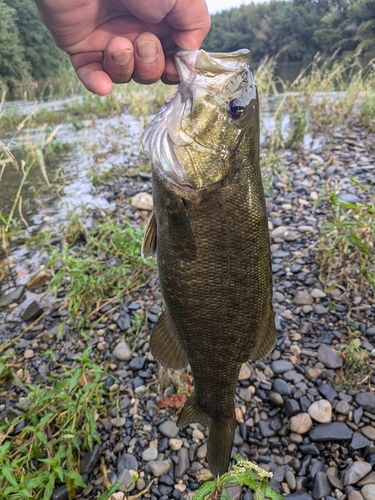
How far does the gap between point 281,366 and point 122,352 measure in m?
1.33

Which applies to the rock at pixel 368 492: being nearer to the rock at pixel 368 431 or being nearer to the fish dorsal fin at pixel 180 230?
the rock at pixel 368 431

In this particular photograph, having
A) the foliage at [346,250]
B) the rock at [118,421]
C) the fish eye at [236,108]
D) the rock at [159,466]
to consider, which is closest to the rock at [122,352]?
the rock at [118,421]

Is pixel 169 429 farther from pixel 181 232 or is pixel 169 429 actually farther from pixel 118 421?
pixel 181 232

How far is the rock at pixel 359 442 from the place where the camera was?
7.75ft

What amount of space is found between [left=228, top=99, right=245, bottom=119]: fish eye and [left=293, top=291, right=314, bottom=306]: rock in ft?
7.67

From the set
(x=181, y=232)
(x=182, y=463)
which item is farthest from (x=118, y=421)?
(x=181, y=232)

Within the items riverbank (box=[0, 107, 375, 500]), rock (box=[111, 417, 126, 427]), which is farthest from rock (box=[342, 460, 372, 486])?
rock (box=[111, 417, 126, 427])

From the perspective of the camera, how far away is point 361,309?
334cm

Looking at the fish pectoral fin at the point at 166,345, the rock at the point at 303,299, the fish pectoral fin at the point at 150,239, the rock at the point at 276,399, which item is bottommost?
the rock at the point at 276,399

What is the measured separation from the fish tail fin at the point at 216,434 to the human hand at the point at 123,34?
180 cm

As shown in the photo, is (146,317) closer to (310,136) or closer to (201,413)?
(201,413)

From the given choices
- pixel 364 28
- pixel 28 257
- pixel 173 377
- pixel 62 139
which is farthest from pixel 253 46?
pixel 173 377

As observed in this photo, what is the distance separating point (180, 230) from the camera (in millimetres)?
1644

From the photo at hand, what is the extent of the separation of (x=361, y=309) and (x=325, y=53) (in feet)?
95.4
